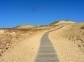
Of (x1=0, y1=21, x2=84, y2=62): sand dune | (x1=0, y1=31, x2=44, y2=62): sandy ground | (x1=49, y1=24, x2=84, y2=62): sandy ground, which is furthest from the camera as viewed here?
(x1=0, y1=21, x2=84, y2=62): sand dune

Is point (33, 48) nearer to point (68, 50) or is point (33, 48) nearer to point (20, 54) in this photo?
point (68, 50)

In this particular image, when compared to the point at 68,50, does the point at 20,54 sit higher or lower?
higher

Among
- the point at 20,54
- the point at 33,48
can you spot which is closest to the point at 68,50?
the point at 33,48

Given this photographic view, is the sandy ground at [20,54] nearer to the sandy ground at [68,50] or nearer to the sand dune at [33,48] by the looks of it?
the sand dune at [33,48]

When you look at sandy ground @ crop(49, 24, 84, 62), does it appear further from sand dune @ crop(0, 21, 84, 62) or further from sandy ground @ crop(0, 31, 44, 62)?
sandy ground @ crop(0, 31, 44, 62)

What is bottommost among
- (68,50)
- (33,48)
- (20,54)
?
(68,50)

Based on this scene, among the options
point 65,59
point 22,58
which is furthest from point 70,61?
point 22,58

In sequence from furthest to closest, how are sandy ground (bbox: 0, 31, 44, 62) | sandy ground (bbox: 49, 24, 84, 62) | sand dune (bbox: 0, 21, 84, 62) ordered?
1. sand dune (bbox: 0, 21, 84, 62)
2. sandy ground (bbox: 49, 24, 84, 62)
3. sandy ground (bbox: 0, 31, 44, 62)

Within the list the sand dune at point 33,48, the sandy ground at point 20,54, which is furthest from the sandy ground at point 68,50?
the sandy ground at point 20,54

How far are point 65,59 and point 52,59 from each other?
45.6 inches

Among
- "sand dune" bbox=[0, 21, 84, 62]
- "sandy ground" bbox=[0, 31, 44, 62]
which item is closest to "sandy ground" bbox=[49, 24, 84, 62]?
"sand dune" bbox=[0, 21, 84, 62]

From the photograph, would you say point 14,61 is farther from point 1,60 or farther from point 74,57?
point 74,57

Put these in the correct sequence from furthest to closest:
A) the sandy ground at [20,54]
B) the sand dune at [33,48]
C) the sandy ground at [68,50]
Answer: the sand dune at [33,48]
the sandy ground at [68,50]
the sandy ground at [20,54]

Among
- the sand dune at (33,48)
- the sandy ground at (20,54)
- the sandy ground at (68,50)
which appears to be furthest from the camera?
the sand dune at (33,48)
